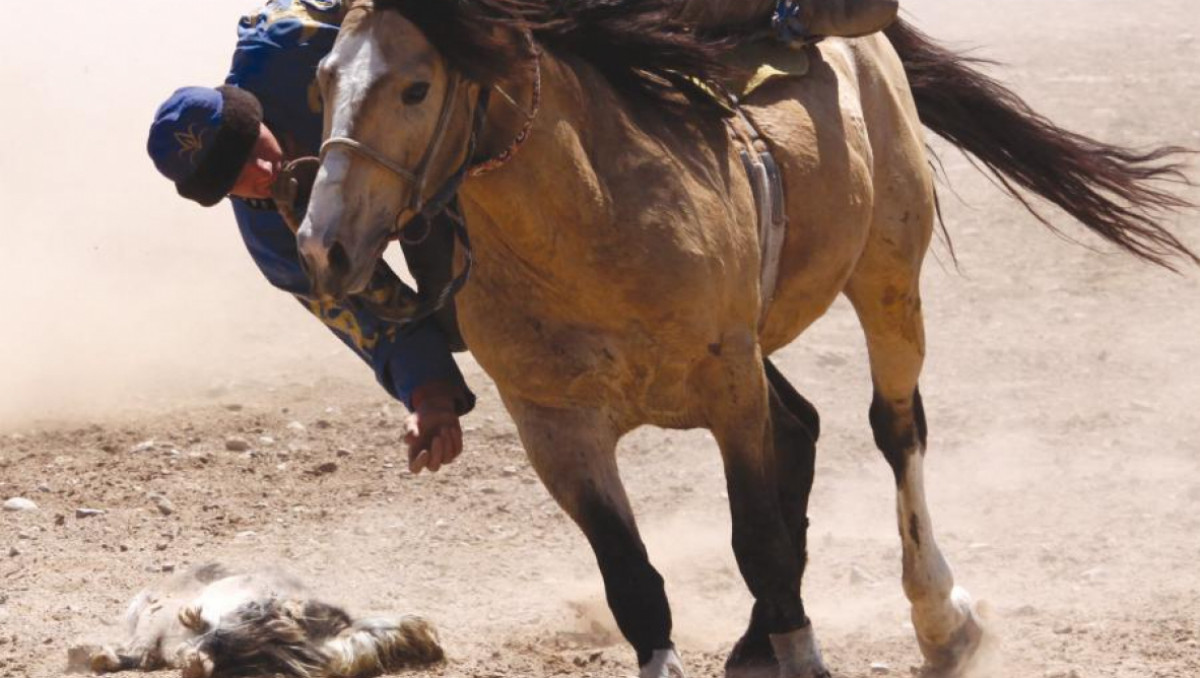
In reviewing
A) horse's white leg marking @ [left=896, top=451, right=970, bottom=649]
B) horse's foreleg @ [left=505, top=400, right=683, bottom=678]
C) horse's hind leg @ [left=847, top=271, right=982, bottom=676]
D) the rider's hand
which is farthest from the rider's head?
horse's white leg marking @ [left=896, top=451, right=970, bottom=649]

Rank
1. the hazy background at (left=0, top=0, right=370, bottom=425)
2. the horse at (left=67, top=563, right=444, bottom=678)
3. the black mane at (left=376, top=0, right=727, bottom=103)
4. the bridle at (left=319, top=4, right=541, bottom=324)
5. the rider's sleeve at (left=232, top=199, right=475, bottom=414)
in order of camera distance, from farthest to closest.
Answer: the hazy background at (left=0, top=0, right=370, bottom=425)
the horse at (left=67, top=563, right=444, bottom=678)
the rider's sleeve at (left=232, top=199, right=475, bottom=414)
the black mane at (left=376, top=0, right=727, bottom=103)
the bridle at (left=319, top=4, right=541, bottom=324)

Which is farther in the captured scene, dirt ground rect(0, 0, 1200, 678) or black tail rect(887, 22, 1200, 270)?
black tail rect(887, 22, 1200, 270)

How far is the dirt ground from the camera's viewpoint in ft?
19.2

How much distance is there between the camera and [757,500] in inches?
177

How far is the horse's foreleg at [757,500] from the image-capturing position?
4.40m

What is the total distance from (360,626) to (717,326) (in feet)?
5.09

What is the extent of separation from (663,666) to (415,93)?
1300mm

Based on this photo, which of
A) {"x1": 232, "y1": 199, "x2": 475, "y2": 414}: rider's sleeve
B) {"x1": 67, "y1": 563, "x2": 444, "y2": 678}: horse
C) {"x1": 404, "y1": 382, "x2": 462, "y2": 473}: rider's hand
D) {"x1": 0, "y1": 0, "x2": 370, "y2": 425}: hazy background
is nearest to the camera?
{"x1": 404, "y1": 382, "x2": 462, "y2": 473}: rider's hand

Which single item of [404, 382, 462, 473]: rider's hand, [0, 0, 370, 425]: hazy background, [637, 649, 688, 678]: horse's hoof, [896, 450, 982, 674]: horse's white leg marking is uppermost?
[404, 382, 462, 473]: rider's hand

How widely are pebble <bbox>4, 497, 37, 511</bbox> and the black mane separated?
3.27 m

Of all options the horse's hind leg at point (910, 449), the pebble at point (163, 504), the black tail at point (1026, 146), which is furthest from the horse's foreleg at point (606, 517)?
the pebble at point (163, 504)

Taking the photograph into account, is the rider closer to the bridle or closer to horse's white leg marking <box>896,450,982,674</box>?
the bridle

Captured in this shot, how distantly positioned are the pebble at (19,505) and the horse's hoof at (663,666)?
10.9ft

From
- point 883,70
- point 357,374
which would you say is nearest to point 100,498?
point 357,374
